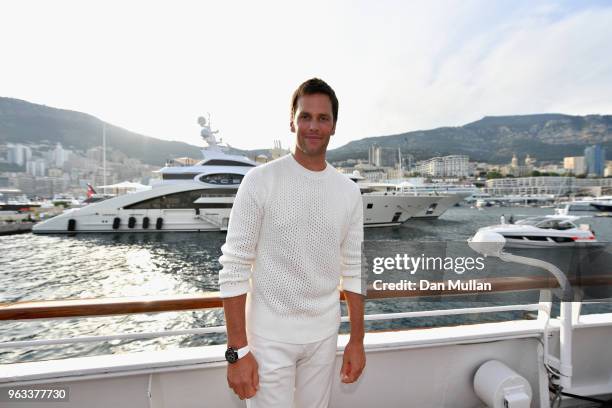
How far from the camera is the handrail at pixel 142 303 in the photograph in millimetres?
1067

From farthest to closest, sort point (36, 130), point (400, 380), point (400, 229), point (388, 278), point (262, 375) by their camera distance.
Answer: point (36, 130), point (400, 229), point (400, 380), point (388, 278), point (262, 375)

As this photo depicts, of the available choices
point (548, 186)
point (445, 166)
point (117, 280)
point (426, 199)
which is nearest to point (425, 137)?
point (445, 166)

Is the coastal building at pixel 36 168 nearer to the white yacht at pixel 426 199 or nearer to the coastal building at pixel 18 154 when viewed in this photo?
the coastal building at pixel 18 154

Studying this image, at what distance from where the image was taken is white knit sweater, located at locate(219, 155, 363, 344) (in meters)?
0.77

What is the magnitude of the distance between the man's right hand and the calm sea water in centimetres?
87

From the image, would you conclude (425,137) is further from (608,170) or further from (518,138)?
(608,170)

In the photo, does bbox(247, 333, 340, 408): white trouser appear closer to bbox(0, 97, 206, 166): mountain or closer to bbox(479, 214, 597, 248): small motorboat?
bbox(479, 214, 597, 248): small motorboat

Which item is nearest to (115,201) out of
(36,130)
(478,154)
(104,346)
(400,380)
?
(104,346)

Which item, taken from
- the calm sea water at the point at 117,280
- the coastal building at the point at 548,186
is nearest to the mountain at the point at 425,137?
the coastal building at the point at 548,186

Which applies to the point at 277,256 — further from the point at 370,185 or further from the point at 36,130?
the point at 36,130

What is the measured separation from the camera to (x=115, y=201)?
55.6 feet

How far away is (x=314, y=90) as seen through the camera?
807 millimetres

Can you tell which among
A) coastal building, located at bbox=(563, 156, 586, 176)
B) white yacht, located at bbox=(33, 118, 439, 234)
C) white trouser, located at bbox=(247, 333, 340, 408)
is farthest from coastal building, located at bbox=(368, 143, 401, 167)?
white trouser, located at bbox=(247, 333, 340, 408)

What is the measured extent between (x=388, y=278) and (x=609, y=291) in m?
1.09
